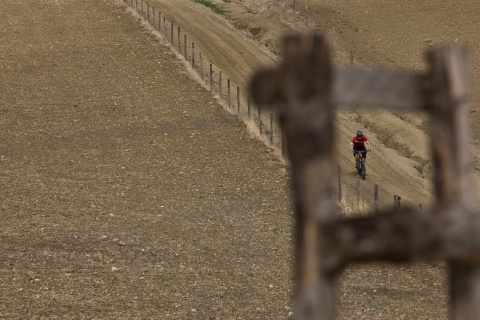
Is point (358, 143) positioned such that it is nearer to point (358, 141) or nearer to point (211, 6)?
point (358, 141)

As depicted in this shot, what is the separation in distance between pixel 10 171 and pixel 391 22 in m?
32.0

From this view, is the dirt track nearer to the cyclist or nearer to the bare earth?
the bare earth

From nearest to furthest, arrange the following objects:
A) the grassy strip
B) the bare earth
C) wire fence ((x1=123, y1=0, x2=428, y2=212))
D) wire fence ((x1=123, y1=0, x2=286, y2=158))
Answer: the bare earth
wire fence ((x1=123, y1=0, x2=428, y2=212))
wire fence ((x1=123, y1=0, x2=286, y2=158))
the grassy strip

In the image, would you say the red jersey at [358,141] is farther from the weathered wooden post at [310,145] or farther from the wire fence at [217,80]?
the weathered wooden post at [310,145]

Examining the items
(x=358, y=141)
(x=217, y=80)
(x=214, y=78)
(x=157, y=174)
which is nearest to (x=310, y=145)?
(x=358, y=141)

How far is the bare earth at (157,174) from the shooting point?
15.4 meters

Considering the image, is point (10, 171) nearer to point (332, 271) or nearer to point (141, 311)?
point (141, 311)

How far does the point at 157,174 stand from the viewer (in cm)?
2381

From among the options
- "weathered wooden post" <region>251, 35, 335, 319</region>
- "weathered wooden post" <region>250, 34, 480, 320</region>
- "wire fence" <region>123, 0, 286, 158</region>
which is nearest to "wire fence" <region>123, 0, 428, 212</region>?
"wire fence" <region>123, 0, 286, 158</region>

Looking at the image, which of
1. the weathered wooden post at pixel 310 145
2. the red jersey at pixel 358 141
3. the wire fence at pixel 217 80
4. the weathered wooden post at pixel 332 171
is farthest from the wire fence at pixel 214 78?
the weathered wooden post at pixel 310 145

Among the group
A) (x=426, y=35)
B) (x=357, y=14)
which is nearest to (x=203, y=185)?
(x=426, y=35)

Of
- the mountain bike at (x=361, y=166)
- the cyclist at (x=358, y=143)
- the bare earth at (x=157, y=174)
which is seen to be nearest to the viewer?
the bare earth at (x=157, y=174)

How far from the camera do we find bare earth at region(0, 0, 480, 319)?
1539cm

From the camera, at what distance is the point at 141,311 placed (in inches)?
567
